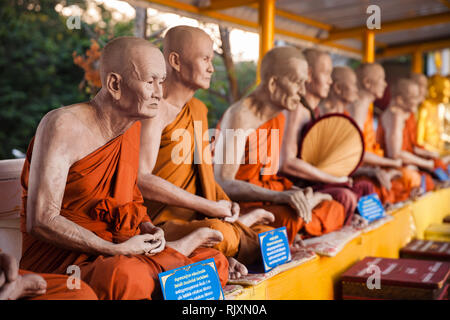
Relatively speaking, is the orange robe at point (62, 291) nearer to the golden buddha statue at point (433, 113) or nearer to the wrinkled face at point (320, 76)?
the wrinkled face at point (320, 76)

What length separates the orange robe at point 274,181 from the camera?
270cm

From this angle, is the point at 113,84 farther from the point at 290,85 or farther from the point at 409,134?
the point at 409,134

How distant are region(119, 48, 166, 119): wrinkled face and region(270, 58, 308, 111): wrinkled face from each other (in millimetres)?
1092

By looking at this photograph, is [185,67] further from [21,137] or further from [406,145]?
[21,137]

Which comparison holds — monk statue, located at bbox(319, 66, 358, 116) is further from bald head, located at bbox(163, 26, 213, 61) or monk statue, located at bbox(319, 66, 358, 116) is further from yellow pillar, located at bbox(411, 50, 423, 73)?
yellow pillar, located at bbox(411, 50, 423, 73)

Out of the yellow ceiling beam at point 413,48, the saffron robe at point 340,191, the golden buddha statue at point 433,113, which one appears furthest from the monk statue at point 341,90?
the yellow ceiling beam at point 413,48

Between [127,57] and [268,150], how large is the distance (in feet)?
4.21

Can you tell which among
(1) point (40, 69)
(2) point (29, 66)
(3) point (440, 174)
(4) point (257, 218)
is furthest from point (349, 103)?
(2) point (29, 66)

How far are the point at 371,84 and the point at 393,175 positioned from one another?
28.8 inches

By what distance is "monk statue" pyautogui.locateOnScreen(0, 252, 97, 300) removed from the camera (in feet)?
4.29

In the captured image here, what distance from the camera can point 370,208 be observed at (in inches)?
141

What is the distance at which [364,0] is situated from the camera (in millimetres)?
4637

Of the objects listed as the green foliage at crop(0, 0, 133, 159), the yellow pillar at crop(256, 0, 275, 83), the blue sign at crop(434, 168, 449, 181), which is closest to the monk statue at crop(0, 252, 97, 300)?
the yellow pillar at crop(256, 0, 275, 83)
